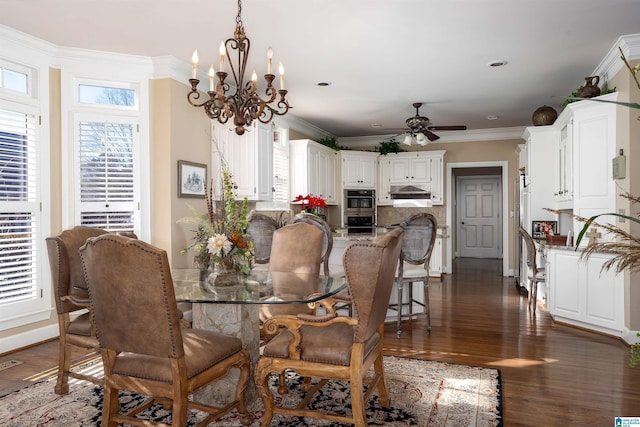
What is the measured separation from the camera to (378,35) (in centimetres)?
382

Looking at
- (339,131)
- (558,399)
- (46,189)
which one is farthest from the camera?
(339,131)

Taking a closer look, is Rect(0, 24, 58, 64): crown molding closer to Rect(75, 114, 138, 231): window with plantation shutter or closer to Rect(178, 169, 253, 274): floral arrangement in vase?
Rect(75, 114, 138, 231): window with plantation shutter

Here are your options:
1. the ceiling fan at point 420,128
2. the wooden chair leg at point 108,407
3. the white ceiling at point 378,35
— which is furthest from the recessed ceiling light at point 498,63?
the wooden chair leg at point 108,407

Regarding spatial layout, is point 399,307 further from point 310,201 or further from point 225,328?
point 310,201

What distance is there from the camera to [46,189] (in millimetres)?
4086

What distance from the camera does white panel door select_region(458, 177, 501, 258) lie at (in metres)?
11.2

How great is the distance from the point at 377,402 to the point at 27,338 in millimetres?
3119

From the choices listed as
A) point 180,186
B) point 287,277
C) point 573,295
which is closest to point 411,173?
point 573,295

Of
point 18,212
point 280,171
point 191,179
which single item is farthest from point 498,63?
point 18,212

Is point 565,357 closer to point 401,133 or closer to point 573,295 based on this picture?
point 573,295

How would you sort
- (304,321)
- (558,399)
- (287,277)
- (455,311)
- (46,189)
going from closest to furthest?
(304,321) → (558,399) → (287,277) → (46,189) → (455,311)

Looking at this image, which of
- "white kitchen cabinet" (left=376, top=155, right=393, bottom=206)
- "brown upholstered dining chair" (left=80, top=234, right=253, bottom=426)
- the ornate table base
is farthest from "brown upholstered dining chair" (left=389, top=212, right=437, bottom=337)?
"white kitchen cabinet" (left=376, top=155, right=393, bottom=206)

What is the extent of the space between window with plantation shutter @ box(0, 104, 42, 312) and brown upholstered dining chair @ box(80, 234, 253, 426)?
2300 millimetres

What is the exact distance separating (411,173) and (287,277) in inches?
234
